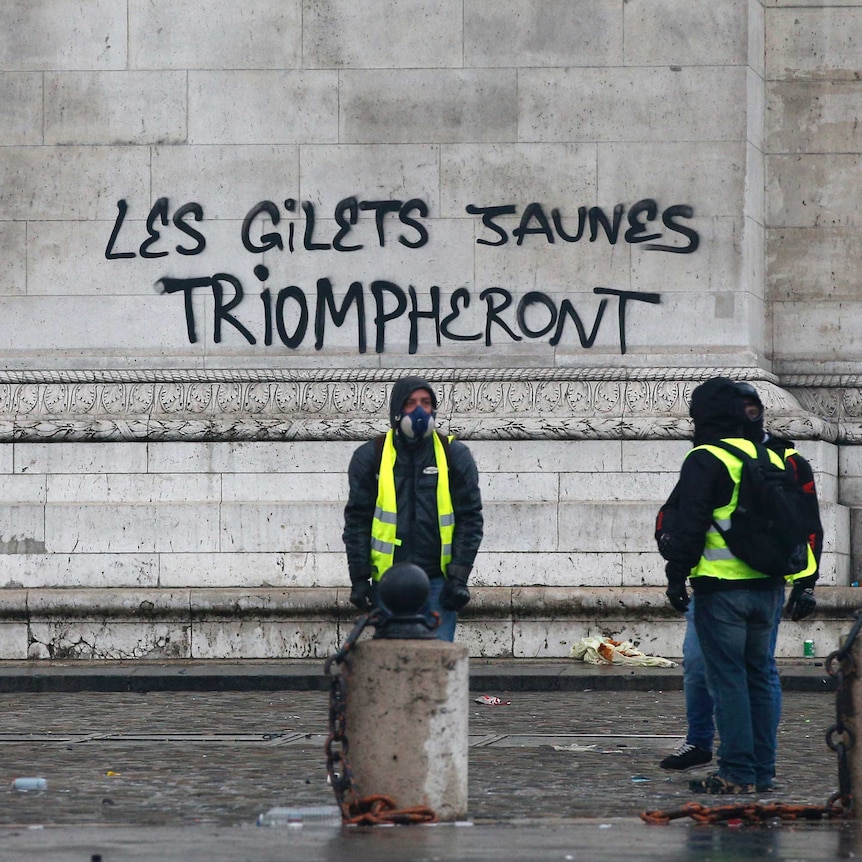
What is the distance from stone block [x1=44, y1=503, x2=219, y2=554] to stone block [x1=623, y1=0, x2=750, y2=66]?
469 cm

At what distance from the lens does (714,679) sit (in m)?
8.99

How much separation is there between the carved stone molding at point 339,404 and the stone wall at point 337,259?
0.07 feet

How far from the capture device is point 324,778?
358 inches

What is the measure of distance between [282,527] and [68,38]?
13.5 feet

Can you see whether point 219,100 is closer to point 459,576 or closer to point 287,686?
point 287,686

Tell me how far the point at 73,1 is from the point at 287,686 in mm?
5810

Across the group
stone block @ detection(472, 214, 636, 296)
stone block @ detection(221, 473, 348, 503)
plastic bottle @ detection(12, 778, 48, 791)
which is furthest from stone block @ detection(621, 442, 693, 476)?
plastic bottle @ detection(12, 778, 48, 791)

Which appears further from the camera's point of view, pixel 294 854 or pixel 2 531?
pixel 2 531

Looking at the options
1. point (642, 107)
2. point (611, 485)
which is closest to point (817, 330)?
point (642, 107)

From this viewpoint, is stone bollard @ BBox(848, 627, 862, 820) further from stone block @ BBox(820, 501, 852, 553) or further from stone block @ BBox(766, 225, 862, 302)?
stone block @ BBox(766, 225, 862, 302)

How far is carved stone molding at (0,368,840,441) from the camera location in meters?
16.0

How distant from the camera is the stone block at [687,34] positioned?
16.3 metres

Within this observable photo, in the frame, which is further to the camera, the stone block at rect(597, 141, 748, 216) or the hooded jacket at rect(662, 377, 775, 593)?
the stone block at rect(597, 141, 748, 216)

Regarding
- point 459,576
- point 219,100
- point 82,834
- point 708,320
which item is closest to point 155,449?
point 219,100
